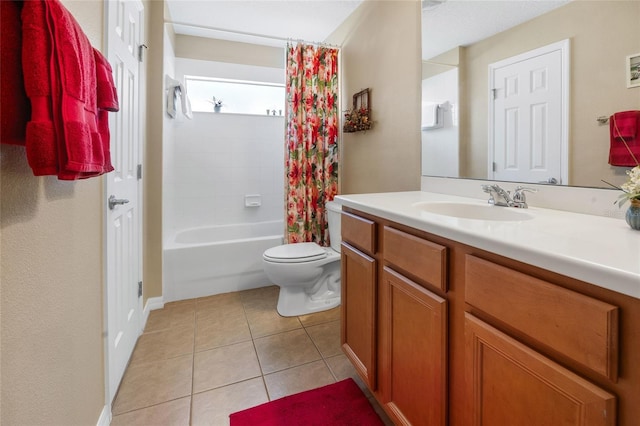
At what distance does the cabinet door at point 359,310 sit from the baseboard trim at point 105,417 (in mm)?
1043

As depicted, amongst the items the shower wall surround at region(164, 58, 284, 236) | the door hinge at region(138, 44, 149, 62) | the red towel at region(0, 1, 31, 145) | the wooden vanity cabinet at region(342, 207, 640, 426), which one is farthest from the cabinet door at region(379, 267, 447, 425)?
the shower wall surround at region(164, 58, 284, 236)

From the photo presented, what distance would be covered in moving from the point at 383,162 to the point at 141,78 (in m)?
1.67

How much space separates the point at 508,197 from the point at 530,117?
13.0 inches

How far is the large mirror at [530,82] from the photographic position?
979 millimetres

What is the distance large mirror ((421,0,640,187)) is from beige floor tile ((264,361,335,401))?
48.9 inches

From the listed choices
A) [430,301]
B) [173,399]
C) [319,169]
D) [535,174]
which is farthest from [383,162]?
[173,399]

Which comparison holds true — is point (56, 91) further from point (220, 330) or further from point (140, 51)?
point (220, 330)

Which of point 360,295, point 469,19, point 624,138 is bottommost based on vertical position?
point 360,295

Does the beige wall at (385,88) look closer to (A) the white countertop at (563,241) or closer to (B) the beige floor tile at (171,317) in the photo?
(A) the white countertop at (563,241)

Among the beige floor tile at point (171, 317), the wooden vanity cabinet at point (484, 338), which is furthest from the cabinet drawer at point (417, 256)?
the beige floor tile at point (171, 317)

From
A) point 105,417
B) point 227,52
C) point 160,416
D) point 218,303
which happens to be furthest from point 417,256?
point 227,52

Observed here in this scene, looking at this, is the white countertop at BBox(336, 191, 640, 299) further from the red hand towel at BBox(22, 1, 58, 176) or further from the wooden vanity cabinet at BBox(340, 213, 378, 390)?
the red hand towel at BBox(22, 1, 58, 176)

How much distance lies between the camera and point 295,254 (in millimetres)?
2254

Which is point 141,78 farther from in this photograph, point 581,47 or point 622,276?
point 622,276
